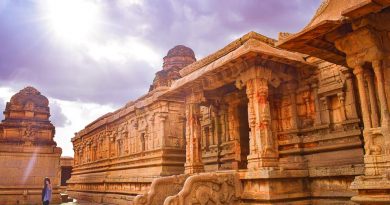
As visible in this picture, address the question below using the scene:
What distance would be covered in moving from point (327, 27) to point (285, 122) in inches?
197

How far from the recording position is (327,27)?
19.6 feet

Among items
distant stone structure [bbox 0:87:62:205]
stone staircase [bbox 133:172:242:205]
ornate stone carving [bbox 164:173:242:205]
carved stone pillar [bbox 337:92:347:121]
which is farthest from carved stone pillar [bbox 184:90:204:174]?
distant stone structure [bbox 0:87:62:205]

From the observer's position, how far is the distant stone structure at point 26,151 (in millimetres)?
16219

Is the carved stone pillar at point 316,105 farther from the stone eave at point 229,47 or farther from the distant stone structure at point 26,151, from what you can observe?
the distant stone structure at point 26,151

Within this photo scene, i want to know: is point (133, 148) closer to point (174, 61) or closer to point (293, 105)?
point (293, 105)

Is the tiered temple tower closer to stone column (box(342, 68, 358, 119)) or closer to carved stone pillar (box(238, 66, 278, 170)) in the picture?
carved stone pillar (box(238, 66, 278, 170))

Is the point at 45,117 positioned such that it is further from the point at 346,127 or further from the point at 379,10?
the point at 379,10

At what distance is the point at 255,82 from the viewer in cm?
948

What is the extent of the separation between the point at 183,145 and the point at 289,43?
9.65m

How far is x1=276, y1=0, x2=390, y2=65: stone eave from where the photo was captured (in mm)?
5352

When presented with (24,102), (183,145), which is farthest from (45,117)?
(183,145)

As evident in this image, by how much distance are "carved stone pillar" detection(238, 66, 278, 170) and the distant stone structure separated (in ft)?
38.5

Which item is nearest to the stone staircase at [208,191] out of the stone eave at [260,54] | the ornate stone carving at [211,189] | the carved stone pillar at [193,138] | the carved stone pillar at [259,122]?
the ornate stone carving at [211,189]

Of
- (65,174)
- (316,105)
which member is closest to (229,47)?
(316,105)
